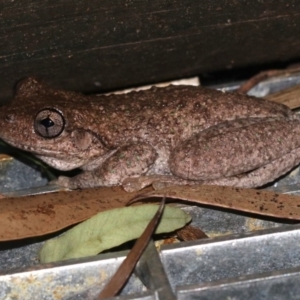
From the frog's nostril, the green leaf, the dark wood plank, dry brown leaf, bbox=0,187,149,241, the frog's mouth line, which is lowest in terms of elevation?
the green leaf

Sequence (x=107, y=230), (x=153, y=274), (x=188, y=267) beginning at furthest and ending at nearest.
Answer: (x=107, y=230)
(x=188, y=267)
(x=153, y=274)

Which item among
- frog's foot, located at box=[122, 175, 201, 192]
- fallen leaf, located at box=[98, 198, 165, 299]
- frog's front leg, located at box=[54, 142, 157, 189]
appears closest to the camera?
fallen leaf, located at box=[98, 198, 165, 299]

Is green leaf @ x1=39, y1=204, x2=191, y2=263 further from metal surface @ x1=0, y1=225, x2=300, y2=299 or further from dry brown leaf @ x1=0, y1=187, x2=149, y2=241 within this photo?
metal surface @ x1=0, y1=225, x2=300, y2=299

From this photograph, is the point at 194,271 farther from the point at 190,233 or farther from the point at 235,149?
the point at 235,149

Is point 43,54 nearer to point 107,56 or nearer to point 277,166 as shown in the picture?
point 107,56

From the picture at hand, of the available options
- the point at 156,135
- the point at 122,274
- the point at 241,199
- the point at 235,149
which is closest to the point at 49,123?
the point at 156,135

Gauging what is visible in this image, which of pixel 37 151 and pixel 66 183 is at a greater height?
pixel 37 151

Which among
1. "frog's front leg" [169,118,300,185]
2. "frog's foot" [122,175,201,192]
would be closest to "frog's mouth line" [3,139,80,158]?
"frog's foot" [122,175,201,192]
